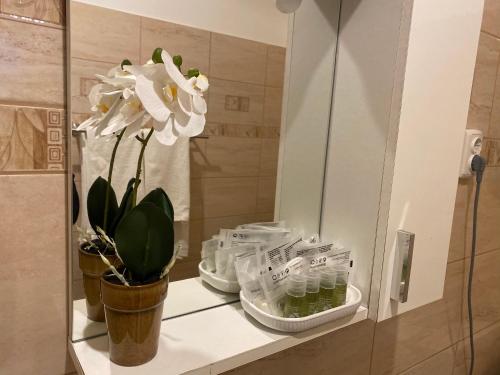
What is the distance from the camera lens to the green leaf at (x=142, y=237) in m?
0.48

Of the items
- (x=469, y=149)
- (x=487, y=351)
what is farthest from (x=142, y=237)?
(x=487, y=351)

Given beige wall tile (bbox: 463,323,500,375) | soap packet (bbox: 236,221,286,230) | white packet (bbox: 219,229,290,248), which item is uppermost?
soap packet (bbox: 236,221,286,230)

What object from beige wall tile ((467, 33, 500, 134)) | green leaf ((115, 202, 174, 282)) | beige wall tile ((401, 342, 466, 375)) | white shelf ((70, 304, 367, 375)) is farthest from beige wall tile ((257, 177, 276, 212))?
beige wall tile ((401, 342, 466, 375))

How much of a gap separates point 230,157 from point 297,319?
1.10ft

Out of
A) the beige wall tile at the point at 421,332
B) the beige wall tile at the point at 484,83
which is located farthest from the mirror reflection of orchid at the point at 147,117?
the beige wall tile at the point at 484,83

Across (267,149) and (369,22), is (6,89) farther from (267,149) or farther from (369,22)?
(369,22)

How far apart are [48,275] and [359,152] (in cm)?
58

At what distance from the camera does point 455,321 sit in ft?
3.83

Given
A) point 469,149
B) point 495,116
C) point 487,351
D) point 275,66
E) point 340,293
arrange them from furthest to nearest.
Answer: point 487,351, point 495,116, point 469,149, point 275,66, point 340,293

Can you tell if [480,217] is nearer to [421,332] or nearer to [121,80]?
[421,332]

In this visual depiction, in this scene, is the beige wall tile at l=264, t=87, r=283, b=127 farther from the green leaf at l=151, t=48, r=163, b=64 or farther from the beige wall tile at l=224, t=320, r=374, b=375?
the beige wall tile at l=224, t=320, r=374, b=375

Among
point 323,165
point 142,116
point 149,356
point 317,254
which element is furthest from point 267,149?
point 149,356

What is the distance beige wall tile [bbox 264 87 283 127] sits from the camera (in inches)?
31.2

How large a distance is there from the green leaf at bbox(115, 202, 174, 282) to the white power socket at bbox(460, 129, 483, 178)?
0.80 meters
